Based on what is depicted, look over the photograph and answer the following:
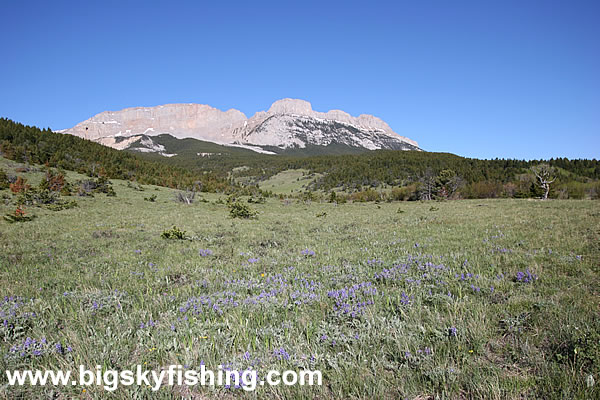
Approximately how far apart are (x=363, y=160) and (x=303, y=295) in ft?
456

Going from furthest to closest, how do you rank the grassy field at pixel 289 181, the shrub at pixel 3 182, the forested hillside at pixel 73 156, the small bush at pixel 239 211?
the grassy field at pixel 289 181
the forested hillside at pixel 73 156
the shrub at pixel 3 182
the small bush at pixel 239 211

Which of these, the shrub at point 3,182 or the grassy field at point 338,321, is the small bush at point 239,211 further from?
the shrub at point 3,182

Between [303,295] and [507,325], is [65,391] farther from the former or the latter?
[507,325]

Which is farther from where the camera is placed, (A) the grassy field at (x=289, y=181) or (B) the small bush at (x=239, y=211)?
(A) the grassy field at (x=289, y=181)

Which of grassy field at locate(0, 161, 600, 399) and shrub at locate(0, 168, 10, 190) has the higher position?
shrub at locate(0, 168, 10, 190)

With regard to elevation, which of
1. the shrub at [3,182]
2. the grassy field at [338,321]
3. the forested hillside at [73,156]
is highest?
the forested hillside at [73,156]

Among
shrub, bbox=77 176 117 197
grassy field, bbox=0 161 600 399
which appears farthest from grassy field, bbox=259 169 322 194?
grassy field, bbox=0 161 600 399

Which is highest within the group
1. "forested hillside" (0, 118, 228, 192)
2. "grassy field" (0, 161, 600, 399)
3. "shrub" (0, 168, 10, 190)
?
"forested hillside" (0, 118, 228, 192)

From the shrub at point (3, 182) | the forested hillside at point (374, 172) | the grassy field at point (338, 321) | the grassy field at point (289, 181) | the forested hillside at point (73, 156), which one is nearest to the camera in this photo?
the grassy field at point (338, 321)

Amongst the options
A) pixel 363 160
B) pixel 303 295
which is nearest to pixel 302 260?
pixel 303 295

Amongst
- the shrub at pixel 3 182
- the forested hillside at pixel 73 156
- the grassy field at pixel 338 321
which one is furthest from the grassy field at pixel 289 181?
the grassy field at pixel 338 321

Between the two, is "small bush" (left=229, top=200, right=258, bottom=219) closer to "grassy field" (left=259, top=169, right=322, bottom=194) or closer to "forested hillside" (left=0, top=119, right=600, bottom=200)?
"forested hillside" (left=0, top=119, right=600, bottom=200)

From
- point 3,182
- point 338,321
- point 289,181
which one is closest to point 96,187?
point 3,182

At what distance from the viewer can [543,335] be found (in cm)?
329
